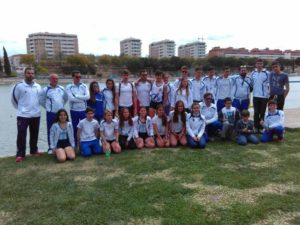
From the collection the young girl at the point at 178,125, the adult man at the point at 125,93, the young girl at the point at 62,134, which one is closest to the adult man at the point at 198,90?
the young girl at the point at 178,125

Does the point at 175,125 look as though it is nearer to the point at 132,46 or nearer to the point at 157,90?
the point at 157,90

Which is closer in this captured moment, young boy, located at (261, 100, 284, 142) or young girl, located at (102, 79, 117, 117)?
young girl, located at (102, 79, 117, 117)

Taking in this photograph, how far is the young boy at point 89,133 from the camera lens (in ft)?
23.7

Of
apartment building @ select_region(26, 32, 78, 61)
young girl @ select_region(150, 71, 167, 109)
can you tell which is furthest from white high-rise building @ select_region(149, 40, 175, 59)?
young girl @ select_region(150, 71, 167, 109)

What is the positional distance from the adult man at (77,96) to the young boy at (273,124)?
4213 mm

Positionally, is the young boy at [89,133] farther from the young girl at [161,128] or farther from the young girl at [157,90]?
the young girl at [157,90]

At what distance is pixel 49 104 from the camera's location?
7.26 m

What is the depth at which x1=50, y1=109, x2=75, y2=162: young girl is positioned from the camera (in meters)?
6.98

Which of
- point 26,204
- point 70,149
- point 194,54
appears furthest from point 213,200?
point 194,54

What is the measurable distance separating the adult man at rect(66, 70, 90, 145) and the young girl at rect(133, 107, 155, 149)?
1.19m

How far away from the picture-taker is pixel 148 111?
8.18 meters

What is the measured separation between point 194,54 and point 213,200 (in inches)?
6808

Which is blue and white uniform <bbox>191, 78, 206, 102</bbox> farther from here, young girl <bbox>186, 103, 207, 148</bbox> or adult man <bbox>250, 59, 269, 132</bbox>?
adult man <bbox>250, 59, 269, 132</bbox>

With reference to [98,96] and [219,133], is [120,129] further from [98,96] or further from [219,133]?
[219,133]
